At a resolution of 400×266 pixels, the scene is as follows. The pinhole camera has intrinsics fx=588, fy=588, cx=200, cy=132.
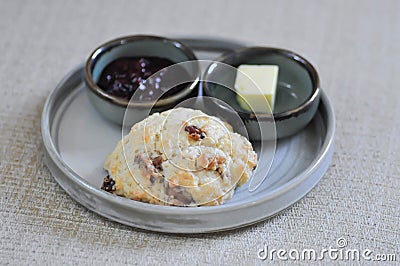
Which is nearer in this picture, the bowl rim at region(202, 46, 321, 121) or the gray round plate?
the gray round plate

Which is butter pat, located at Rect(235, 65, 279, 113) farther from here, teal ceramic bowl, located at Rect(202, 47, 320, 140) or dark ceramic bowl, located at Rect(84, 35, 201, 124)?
dark ceramic bowl, located at Rect(84, 35, 201, 124)

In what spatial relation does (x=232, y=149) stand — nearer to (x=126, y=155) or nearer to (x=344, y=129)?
(x=126, y=155)

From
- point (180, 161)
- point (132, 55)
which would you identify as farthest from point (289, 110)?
point (132, 55)

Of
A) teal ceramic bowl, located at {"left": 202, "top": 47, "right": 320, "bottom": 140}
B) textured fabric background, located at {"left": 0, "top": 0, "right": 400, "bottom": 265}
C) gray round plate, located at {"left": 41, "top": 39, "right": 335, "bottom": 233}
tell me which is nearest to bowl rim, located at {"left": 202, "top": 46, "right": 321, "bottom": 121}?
teal ceramic bowl, located at {"left": 202, "top": 47, "right": 320, "bottom": 140}

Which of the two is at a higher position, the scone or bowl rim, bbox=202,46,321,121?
bowl rim, bbox=202,46,321,121

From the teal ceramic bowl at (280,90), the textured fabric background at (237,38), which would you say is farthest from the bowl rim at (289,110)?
the textured fabric background at (237,38)

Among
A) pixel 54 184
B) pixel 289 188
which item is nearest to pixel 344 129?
pixel 289 188
